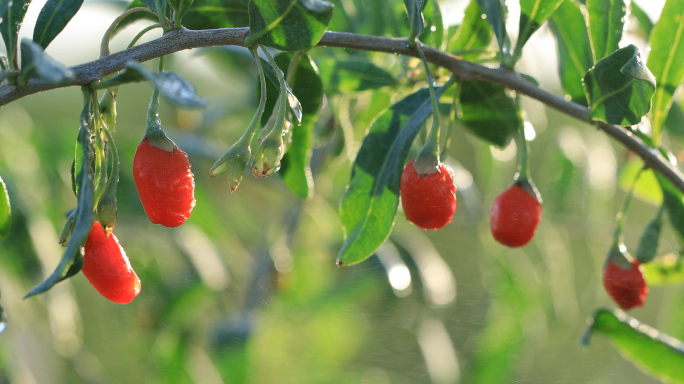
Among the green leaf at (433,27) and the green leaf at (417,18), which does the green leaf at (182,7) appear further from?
the green leaf at (433,27)

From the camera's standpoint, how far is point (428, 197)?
79cm

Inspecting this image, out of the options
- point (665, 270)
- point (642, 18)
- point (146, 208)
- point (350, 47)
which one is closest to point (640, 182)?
point (665, 270)

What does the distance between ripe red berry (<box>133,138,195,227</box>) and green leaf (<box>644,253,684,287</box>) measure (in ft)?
2.99

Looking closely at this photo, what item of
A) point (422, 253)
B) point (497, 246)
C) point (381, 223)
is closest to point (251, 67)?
point (422, 253)

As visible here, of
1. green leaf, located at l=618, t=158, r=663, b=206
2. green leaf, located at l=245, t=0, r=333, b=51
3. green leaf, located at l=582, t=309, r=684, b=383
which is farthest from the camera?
green leaf, located at l=618, t=158, r=663, b=206

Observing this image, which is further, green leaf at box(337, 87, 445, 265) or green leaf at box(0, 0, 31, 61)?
green leaf at box(337, 87, 445, 265)

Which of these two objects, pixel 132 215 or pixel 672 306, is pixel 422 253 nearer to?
pixel 672 306

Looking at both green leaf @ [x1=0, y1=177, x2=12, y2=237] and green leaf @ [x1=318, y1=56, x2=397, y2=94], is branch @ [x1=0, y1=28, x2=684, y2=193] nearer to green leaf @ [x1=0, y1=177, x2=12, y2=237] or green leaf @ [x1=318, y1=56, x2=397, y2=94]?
green leaf @ [x1=0, y1=177, x2=12, y2=237]

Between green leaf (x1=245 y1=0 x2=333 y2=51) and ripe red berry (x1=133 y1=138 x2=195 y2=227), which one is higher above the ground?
green leaf (x1=245 y1=0 x2=333 y2=51)

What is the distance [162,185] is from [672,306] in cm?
140

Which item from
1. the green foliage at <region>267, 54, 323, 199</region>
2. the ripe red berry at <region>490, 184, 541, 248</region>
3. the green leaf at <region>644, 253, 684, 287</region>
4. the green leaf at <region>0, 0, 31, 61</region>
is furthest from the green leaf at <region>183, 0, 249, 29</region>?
the green leaf at <region>644, 253, 684, 287</region>

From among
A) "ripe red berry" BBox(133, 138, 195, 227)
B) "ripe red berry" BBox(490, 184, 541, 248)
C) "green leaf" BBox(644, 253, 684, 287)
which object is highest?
"ripe red berry" BBox(133, 138, 195, 227)

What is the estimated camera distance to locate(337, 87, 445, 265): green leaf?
884 millimetres

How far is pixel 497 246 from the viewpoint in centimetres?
212
